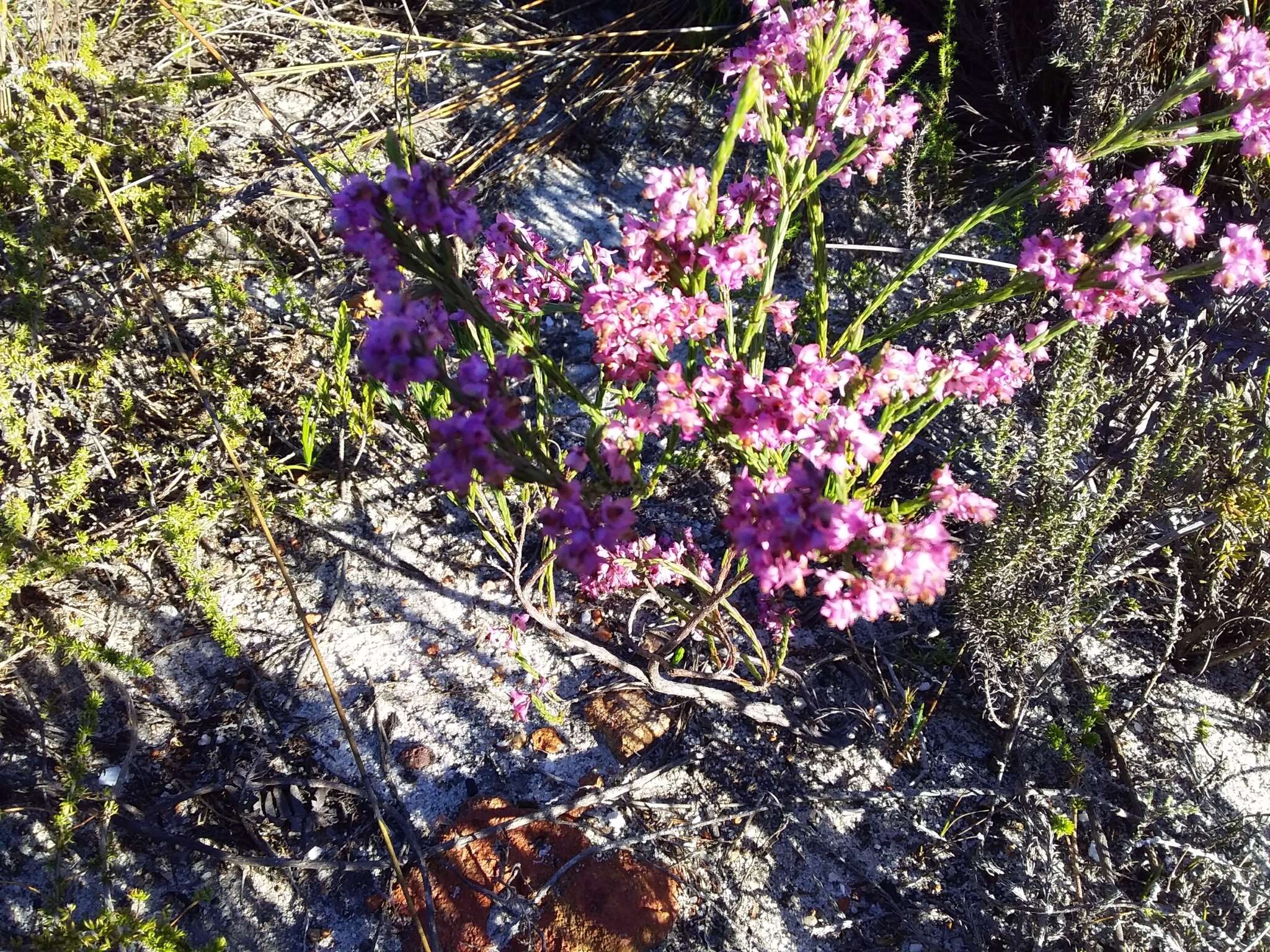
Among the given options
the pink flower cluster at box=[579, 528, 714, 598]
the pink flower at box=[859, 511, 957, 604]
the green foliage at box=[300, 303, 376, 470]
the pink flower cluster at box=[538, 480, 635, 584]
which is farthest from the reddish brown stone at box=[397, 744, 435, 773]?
the pink flower at box=[859, 511, 957, 604]

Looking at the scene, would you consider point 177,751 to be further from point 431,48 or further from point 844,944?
point 431,48

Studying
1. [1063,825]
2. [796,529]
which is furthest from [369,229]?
[1063,825]

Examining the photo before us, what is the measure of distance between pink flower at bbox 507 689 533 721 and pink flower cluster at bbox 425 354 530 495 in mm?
982

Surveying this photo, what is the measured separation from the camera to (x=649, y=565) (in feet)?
6.79

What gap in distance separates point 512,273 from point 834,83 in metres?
0.81

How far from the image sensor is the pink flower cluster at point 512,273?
178 centimetres

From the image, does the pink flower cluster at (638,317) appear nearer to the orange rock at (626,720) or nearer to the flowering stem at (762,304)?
the flowering stem at (762,304)

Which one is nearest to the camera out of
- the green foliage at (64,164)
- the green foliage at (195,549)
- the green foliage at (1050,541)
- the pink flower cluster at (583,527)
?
the pink flower cluster at (583,527)

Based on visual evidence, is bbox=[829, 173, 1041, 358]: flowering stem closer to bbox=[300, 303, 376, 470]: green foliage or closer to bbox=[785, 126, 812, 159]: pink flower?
bbox=[785, 126, 812, 159]: pink flower

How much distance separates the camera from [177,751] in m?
2.07

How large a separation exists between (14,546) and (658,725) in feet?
→ 5.52

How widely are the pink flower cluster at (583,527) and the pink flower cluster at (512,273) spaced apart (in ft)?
1.83

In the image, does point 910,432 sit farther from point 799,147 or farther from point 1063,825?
point 1063,825

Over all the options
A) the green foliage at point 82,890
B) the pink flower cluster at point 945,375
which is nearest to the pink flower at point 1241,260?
the pink flower cluster at point 945,375
